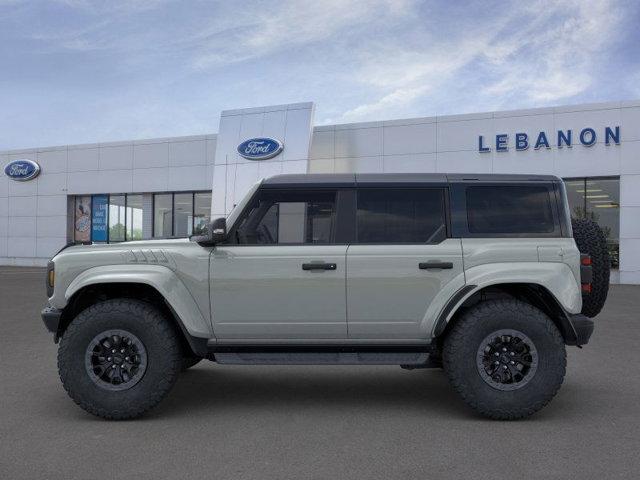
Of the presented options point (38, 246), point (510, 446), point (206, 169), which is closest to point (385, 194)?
point (510, 446)

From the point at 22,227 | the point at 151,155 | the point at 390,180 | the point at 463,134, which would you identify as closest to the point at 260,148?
the point at 151,155

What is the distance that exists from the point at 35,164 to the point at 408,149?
18832mm

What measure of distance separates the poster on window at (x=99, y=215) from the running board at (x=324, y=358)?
26.6 m

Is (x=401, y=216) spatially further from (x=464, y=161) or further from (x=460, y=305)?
(x=464, y=161)

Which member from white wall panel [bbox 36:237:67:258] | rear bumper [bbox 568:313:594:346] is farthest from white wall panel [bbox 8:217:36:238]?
rear bumper [bbox 568:313:594:346]

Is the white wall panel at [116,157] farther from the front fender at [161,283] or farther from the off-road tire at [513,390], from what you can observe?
the off-road tire at [513,390]

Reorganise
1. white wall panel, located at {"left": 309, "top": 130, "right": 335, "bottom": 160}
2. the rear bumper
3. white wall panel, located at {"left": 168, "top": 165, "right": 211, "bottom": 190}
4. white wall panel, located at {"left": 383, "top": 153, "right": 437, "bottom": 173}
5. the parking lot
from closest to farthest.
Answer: the parking lot → the rear bumper → white wall panel, located at {"left": 383, "top": 153, "right": 437, "bottom": 173} → white wall panel, located at {"left": 309, "top": 130, "right": 335, "bottom": 160} → white wall panel, located at {"left": 168, "top": 165, "right": 211, "bottom": 190}

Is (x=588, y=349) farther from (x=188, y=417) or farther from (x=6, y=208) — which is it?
(x=6, y=208)

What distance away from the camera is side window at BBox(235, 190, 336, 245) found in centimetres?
496

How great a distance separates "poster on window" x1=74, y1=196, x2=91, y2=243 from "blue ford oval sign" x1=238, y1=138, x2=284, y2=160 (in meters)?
10.2

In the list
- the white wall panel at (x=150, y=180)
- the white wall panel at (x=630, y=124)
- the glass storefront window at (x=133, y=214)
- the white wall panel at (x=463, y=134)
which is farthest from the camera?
the white wall panel at (x=150, y=180)

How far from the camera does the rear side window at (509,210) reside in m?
4.96

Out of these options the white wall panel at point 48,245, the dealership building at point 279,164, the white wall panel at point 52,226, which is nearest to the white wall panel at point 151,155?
the dealership building at point 279,164

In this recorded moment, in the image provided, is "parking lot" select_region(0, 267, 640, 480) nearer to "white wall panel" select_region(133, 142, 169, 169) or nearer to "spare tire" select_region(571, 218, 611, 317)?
"spare tire" select_region(571, 218, 611, 317)
